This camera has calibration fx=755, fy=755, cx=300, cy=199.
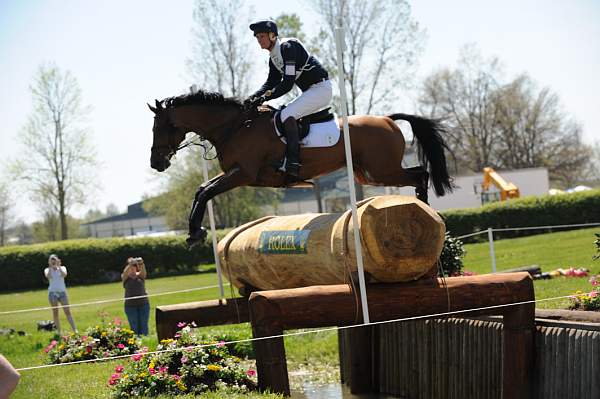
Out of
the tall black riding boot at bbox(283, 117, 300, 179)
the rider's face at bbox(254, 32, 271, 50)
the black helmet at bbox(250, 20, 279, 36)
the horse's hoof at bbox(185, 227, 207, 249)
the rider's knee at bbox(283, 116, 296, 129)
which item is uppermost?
the black helmet at bbox(250, 20, 279, 36)

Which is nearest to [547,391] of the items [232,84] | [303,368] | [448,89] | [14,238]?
[303,368]

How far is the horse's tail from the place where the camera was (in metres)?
8.17

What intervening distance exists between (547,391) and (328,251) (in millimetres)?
2262

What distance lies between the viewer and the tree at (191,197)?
40.0 meters

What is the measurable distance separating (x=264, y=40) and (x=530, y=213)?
68.9ft

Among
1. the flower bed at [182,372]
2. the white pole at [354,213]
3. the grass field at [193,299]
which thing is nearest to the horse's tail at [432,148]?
the grass field at [193,299]

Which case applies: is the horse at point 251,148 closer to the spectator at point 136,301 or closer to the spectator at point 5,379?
the spectator at point 5,379

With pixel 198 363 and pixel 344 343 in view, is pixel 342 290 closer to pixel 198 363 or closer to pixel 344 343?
pixel 198 363

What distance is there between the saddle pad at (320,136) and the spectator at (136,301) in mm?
6028

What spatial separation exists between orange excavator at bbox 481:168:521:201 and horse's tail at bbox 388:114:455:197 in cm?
2583

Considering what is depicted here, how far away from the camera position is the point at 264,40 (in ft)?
23.3

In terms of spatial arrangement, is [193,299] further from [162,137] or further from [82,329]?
[162,137]

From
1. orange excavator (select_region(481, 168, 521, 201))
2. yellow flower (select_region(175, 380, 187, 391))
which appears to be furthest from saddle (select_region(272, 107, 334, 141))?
orange excavator (select_region(481, 168, 521, 201))

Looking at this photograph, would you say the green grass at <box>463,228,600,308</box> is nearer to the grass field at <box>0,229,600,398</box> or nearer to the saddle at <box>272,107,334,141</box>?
the grass field at <box>0,229,600,398</box>
